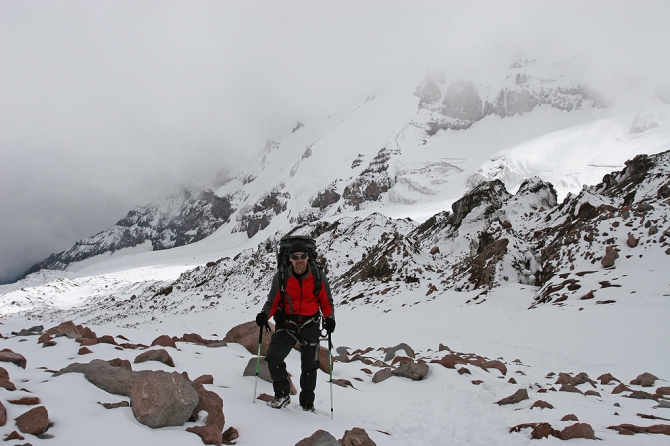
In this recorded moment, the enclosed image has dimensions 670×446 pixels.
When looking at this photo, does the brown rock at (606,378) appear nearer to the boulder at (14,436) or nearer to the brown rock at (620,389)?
the brown rock at (620,389)

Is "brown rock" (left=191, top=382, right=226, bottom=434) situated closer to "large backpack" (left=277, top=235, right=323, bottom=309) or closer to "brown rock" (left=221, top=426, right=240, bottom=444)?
"brown rock" (left=221, top=426, right=240, bottom=444)

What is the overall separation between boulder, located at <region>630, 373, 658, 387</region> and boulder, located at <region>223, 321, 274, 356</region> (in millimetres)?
7550

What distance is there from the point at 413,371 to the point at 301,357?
3.18 metres

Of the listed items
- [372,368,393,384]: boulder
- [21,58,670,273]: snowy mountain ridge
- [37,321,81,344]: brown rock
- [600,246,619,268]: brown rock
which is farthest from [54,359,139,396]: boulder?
[21,58,670,273]: snowy mountain ridge

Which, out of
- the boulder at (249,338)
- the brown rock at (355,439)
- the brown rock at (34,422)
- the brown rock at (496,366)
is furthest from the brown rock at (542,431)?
the boulder at (249,338)

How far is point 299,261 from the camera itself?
5.20 metres

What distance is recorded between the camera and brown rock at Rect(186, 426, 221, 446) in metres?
3.33

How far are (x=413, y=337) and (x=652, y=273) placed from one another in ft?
28.5

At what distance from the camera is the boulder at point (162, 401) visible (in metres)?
3.53

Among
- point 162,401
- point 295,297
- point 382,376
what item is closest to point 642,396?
point 382,376

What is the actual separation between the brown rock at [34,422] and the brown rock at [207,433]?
1.14 m

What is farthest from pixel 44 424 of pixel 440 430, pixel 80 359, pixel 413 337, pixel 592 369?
pixel 413 337

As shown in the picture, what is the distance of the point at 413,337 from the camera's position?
14.6 meters

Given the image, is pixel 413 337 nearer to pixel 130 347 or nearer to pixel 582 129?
pixel 130 347
